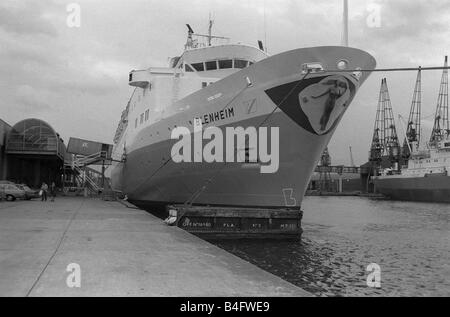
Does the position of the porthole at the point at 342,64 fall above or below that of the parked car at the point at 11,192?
above

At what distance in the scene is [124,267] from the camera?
7.59 meters

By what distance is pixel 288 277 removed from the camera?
34.8ft

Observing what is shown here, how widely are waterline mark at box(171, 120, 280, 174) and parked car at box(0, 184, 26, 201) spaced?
1720 cm

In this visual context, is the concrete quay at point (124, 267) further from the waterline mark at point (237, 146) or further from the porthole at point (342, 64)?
the porthole at point (342, 64)

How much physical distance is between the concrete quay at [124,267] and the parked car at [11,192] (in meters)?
20.0

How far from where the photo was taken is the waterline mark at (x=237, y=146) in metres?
17.2

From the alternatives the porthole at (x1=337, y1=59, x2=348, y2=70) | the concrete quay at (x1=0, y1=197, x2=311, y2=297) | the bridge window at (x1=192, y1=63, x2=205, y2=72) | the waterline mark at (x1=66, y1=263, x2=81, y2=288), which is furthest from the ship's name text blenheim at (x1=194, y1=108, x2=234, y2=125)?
the waterline mark at (x1=66, y1=263, x2=81, y2=288)

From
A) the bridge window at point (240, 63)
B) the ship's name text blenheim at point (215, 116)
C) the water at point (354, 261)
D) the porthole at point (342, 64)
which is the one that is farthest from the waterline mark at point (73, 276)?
the bridge window at point (240, 63)

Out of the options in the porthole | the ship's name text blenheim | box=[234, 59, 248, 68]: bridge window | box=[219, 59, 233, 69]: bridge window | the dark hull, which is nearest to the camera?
the porthole

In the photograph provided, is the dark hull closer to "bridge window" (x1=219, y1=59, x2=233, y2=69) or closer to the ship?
"bridge window" (x1=219, y1=59, x2=233, y2=69)

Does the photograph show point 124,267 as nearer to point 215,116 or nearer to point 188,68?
point 215,116

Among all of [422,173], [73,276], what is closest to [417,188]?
[422,173]

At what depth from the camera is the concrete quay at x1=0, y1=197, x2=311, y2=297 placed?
6109 mm

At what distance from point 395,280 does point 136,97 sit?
75.4 ft
